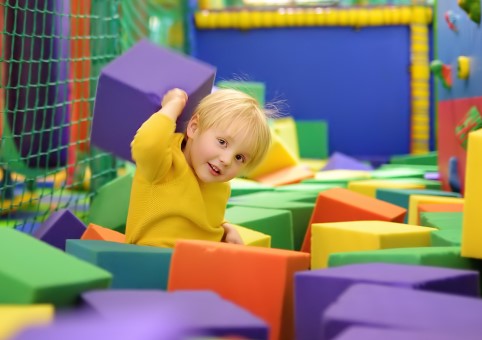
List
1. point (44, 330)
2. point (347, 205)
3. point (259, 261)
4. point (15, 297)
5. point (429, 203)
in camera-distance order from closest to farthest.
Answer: point (44, 330)
point (15, 297)
point (259, 261)
point (347, 205)
point (429, 203)

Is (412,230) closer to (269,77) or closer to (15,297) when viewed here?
(15,297)

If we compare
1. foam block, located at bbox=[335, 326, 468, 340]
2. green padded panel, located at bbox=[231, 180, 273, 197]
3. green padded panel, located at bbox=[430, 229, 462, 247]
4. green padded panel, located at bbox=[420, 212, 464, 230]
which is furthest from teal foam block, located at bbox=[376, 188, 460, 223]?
foam block, located at bbox=[335, 326, 468, 340]

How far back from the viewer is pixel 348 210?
6.47ft

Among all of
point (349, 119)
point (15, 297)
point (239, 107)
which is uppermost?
point (239, 107)

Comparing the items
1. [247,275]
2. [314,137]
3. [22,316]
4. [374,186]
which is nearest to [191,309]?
[22,316]

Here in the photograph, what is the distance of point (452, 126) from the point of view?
2.69m

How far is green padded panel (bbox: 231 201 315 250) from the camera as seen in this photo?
220 cm

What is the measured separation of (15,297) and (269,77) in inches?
172

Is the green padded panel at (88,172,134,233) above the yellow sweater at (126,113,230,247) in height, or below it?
below

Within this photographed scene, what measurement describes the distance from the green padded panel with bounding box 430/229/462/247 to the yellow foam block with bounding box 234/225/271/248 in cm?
38

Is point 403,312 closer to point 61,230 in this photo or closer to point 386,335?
point 386,335

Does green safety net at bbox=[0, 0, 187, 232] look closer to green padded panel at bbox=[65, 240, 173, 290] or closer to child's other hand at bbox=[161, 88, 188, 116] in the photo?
child's other hand at bbox=[161, 88, 188, 116]

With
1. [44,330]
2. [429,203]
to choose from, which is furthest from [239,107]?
[44,330]

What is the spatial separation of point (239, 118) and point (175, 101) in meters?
0.16
